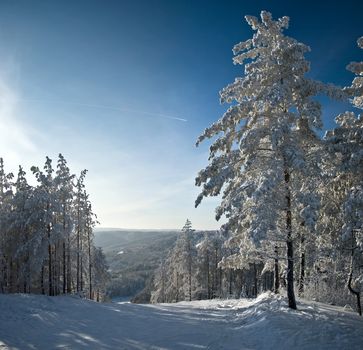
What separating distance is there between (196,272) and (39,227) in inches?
1234

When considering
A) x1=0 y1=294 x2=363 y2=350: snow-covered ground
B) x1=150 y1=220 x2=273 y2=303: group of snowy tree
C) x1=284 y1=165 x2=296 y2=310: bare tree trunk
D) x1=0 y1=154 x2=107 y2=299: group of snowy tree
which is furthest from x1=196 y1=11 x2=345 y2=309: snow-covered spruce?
x1=150 y1=220 x2=273 y2=303: group of snowy tree

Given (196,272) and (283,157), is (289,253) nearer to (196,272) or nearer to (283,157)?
(283,157)

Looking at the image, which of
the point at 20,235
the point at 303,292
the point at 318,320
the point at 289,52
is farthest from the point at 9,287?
the point at 289,52

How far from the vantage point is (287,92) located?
14016mm

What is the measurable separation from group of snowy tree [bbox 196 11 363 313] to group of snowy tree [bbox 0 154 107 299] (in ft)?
67.5

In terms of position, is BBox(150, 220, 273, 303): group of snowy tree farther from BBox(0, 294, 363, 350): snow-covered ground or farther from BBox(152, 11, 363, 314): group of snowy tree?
BBox(152, 11, 363, 314): group of snowy tree

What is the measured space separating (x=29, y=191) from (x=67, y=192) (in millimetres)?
3503

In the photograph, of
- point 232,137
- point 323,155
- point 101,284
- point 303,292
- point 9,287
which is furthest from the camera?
point 101,284

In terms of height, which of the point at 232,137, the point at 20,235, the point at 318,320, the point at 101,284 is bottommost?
the point at 101,284

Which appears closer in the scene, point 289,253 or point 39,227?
point 289,253

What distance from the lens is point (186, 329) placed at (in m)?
15.0

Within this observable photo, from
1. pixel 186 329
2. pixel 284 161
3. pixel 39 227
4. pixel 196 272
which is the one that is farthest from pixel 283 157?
pixel 196 272

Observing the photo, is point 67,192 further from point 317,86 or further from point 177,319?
point 317,86

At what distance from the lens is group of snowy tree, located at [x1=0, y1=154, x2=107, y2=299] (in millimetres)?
30625
